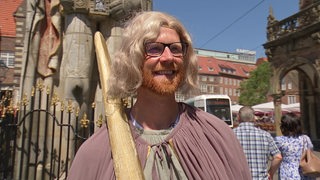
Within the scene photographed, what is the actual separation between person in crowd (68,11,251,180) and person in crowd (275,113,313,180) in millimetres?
3151

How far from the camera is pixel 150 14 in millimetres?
1548

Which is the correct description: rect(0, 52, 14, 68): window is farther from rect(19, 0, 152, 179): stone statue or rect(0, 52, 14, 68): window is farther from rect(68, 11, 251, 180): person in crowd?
rect(68, 11, 251, 180): person in crowd

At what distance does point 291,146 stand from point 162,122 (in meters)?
3.33

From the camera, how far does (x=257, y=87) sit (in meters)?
48.8

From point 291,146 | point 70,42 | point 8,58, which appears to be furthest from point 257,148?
point 8,58

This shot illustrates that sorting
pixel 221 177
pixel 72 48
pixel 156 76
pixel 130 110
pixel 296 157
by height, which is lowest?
pixel 296 157

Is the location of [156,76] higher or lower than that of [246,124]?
higher

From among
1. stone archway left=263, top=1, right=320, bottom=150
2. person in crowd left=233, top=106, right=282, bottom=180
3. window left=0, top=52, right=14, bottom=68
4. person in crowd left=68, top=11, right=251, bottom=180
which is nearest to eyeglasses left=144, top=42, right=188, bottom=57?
person in crowd left=68, top=11, right=251, bottom=180

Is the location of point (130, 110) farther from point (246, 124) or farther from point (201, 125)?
point (246, 124)

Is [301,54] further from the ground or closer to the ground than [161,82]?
further from the ground

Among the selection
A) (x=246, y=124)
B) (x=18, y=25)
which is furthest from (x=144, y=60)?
(x=18, y=25)

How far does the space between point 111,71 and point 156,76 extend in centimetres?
26

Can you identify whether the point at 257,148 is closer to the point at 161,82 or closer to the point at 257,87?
the point at 161,82

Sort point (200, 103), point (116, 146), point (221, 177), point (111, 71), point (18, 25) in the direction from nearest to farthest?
point (116, 146) → point (221, 177) → point (111, 71) → point (200, 103) → point (18, 25)
